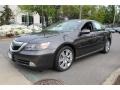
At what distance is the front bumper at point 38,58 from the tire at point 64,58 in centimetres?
21

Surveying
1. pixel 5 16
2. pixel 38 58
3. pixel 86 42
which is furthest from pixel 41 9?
pixel 38 58

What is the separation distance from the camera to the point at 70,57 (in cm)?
495

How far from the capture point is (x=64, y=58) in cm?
476

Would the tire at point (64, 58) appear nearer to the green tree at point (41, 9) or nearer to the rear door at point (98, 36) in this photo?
the rear door at point (98, 36)

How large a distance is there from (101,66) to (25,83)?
2.45m

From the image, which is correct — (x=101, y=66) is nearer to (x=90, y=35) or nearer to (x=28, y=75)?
(x=90, y=35)

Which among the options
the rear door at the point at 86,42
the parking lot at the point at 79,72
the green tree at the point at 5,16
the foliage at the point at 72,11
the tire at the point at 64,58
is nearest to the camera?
the parking lot at the point at 79,72

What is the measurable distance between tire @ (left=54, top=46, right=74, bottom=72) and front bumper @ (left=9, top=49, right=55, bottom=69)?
0.21 metres

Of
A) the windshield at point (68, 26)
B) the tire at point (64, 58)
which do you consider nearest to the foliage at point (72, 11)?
the windshield at point (68, 26)

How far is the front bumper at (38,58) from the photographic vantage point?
4.20m

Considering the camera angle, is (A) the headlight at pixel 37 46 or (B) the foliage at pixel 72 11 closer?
(A) the headlight at pixel 37 46

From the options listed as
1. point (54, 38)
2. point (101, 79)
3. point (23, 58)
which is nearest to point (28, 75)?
point (23, 58)

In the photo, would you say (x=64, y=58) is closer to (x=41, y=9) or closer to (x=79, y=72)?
(x=79, y=72)

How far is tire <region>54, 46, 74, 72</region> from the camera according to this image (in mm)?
4551
